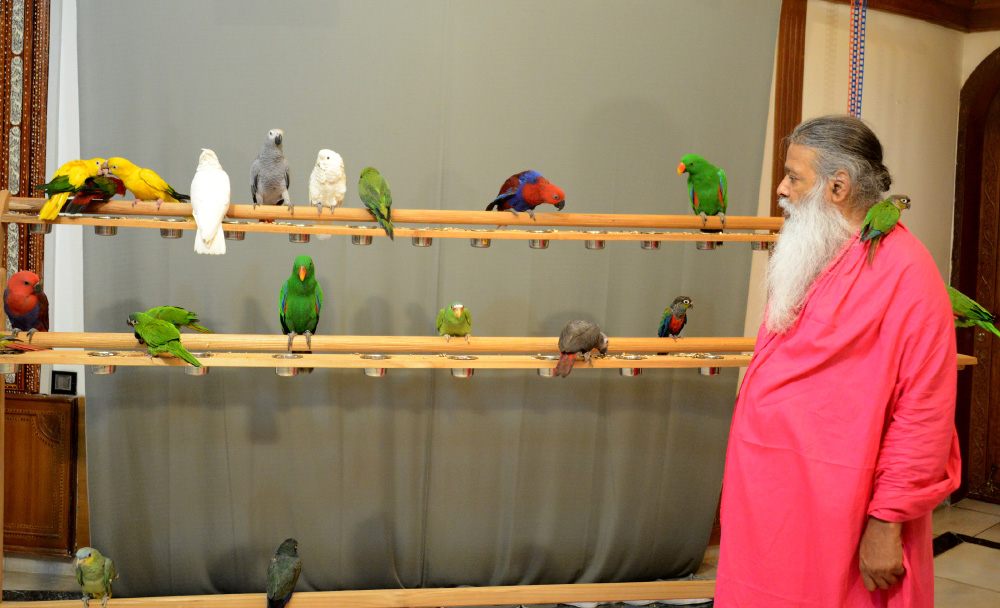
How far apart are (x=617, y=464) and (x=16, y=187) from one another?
8.50 feet

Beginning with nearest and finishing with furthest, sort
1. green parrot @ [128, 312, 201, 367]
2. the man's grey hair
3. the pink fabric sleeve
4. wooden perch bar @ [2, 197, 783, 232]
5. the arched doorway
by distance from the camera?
the pink fabric sleeve → the man's grey hair → green parrot @ [128, 312, 201, 367] → wooden perch bar @ [2, 197, 783, 232] → the arched doorway

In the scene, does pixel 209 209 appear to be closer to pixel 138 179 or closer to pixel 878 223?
pixel 138 179

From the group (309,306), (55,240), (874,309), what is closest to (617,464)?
(309,306)

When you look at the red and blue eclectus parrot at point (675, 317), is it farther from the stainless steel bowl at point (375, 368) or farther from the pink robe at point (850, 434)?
the pink robe at point (850, 434)

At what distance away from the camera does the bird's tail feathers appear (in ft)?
8.22

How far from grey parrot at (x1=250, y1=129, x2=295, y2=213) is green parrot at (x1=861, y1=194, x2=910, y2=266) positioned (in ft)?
5.62

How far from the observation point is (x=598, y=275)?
3289 mm

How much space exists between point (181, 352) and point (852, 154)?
5.97ft

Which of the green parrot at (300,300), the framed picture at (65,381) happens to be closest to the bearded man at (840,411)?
the green parrot at (300,300)

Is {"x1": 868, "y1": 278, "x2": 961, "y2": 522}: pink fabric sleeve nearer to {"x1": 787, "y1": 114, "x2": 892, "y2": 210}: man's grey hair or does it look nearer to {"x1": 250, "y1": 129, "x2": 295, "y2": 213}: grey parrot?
{"x1": 787, "y1": 114, "x2": 892, "y2": 210}: man's grey hair

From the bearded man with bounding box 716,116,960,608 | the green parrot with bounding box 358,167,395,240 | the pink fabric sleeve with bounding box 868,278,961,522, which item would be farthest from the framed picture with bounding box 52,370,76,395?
the pink fabric sleeve with bounding box 868,278,961,522

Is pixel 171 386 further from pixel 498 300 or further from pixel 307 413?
pixel 498 300

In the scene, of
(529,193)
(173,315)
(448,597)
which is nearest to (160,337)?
(173,315)

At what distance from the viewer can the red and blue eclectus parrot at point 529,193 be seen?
2572 mm
